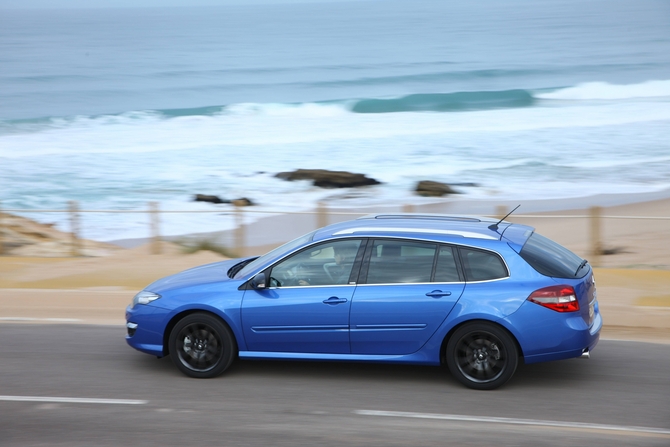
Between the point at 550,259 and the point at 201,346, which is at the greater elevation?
the point at 550,259

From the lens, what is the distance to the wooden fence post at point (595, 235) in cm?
1294

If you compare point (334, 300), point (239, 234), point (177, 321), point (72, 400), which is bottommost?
point (72, 400)

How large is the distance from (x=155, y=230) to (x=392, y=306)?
9215mm

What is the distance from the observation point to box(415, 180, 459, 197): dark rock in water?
2644 centimetres

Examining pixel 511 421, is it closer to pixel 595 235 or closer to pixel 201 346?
pixel 201 346

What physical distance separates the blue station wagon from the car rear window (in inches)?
0.6

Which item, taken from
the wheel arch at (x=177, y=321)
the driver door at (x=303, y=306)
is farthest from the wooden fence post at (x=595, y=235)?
the wheel arch at (x=177, y=321)

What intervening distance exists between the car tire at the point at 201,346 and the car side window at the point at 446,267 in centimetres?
194

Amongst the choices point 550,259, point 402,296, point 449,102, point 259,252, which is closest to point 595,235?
point 259,252

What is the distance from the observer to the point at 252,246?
48.7 feet

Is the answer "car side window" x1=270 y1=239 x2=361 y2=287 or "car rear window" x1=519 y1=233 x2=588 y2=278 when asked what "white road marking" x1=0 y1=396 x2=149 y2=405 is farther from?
"car rear window" x1=519 y1=233 x2=588 y2=278

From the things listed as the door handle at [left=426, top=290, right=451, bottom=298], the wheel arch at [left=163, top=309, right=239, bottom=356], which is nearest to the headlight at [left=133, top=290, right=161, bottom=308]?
the wheel arch at [left=163, top=309, right=239, bottom=356]

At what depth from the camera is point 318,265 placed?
271 inches

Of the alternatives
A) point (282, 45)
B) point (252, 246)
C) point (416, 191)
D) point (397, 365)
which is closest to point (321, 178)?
point (416, 191)
